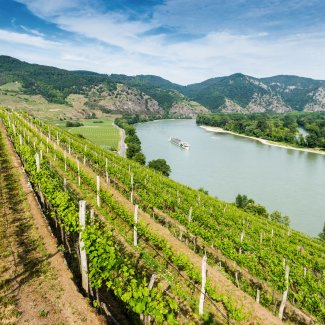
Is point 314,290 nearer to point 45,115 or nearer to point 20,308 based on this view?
point 20,308

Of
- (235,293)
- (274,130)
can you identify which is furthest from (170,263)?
(274,130)

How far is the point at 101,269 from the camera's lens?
28.2 feet

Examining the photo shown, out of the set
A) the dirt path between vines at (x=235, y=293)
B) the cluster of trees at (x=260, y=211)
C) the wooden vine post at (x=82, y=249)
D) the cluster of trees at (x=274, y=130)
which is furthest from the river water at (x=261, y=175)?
the wooden vine post at (x=82, y=249)

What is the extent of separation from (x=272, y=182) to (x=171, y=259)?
4820 cm

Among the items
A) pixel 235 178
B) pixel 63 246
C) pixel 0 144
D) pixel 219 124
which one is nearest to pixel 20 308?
pixel 63 246

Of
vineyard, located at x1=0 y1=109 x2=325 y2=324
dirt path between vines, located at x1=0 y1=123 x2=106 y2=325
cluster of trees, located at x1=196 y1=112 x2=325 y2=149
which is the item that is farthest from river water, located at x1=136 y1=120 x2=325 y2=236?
dirt path between vines, located at x1=0 y1=123 x2=106 y2=325

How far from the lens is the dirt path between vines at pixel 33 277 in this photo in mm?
A: 7941

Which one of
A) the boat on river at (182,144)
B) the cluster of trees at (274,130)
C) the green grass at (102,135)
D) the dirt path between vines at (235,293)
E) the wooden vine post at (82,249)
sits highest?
Answer: the wooden vine post at (82,249)

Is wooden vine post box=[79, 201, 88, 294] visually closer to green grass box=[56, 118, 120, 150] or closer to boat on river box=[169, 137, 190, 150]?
green grass box=[56, 118, 120, 150]

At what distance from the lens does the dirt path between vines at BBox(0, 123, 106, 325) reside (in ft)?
26.1

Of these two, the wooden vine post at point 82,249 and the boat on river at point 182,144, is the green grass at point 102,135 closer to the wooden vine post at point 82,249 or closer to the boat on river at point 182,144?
the boat on river at point 182,144

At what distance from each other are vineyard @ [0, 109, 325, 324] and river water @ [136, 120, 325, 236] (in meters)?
18.5

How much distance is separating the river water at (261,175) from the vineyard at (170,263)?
1852 cm

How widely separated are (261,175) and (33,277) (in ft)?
198
